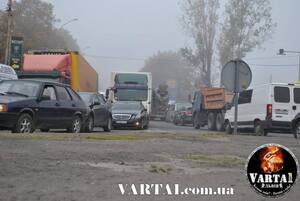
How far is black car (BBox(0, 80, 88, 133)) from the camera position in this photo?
1366 centimetres

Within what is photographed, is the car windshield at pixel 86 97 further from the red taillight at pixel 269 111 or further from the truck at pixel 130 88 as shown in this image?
the truck at pixel 130 88

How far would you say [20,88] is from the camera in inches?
580

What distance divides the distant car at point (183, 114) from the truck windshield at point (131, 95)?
37.6ft

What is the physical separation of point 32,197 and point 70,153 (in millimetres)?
3068

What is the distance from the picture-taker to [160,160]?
902 centimetres

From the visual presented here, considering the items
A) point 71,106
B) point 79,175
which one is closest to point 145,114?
point 71,106

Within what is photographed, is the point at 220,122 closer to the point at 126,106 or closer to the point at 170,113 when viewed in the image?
the point at 126,106

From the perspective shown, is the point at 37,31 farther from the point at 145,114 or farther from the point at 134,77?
the point at 145,114

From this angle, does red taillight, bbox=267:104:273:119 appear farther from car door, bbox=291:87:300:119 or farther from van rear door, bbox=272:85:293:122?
car door, bbox=291:87:300:119

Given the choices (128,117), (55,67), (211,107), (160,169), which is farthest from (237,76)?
(211,107)

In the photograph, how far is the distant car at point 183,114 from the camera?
138 feet

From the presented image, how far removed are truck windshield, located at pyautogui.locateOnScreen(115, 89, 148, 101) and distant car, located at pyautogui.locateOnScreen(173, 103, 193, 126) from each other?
11453 millimetres

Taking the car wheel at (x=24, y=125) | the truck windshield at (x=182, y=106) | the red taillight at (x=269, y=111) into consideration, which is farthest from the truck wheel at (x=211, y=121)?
the car wheel at (x=24, y=125)

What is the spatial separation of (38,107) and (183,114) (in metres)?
28.3
